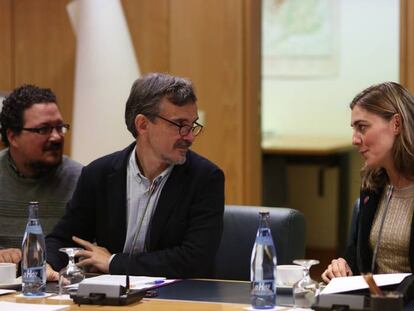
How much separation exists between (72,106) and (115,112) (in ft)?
2.25

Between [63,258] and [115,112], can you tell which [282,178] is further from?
[63,258]

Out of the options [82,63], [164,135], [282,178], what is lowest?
[282,178]

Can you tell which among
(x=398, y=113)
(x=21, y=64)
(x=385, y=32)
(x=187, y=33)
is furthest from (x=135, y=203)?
(x=385, y=32)

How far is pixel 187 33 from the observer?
4672 mm

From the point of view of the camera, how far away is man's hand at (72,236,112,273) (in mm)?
2869

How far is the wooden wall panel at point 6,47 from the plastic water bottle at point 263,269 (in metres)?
3.00

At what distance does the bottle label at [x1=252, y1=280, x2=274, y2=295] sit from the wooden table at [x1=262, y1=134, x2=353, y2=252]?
4.52 metres

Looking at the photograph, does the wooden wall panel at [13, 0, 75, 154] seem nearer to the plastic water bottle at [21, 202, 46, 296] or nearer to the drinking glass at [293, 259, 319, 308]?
the plastic water bottle at [21, 202, 46, 296]

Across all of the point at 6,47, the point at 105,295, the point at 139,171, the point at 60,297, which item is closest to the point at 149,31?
the point at 6,47

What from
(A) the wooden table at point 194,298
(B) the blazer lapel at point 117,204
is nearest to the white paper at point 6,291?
(A) the wooden table at point 194,298

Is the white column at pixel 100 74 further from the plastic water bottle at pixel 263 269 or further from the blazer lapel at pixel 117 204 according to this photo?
the plastic water bottle at pixel 263 269

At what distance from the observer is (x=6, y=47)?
505cm

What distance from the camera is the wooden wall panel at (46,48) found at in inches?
195

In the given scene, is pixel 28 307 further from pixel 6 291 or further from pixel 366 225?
pixel 366 225
